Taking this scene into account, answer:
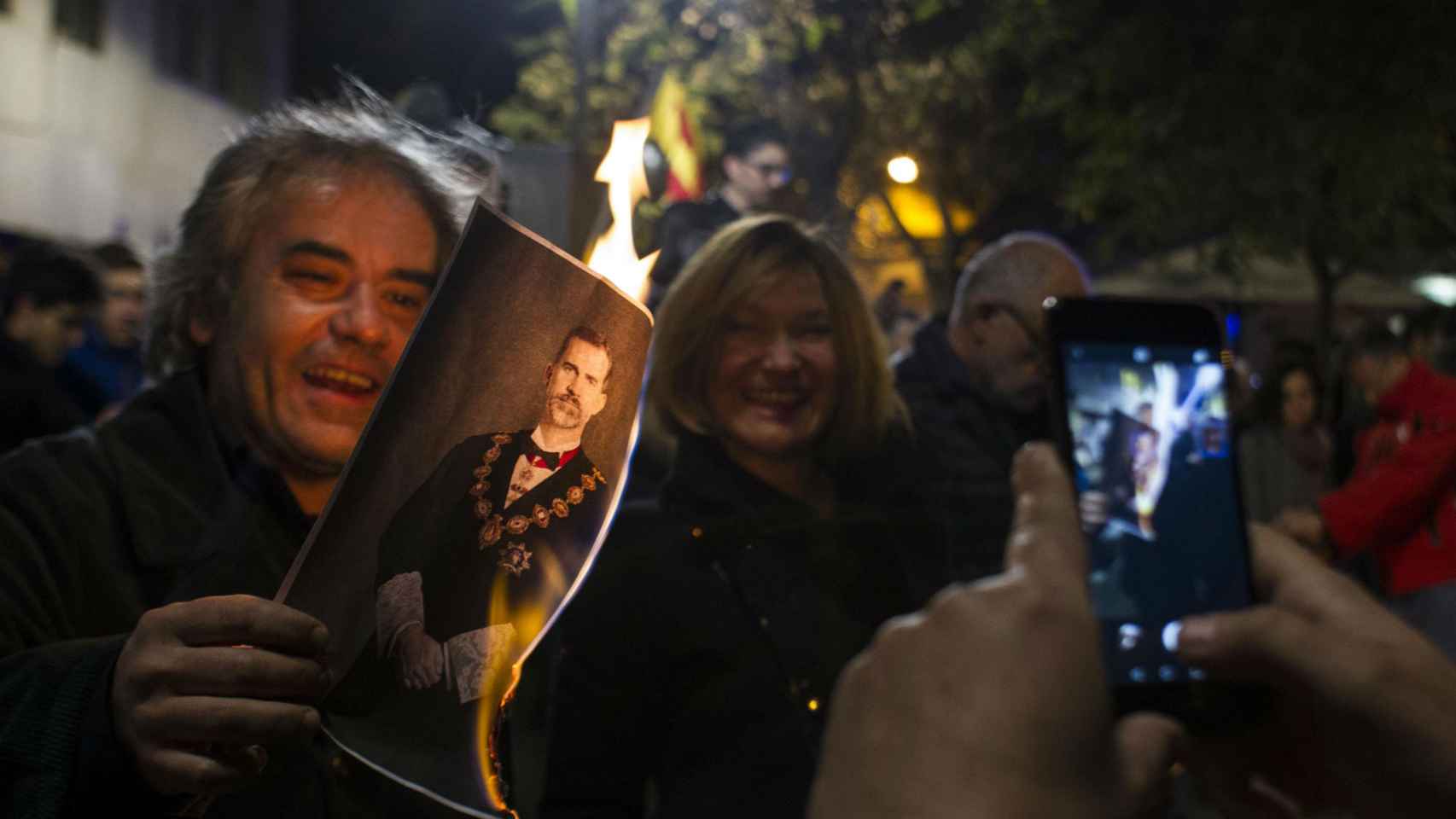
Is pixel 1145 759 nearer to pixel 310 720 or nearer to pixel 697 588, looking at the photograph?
pixel 310 720

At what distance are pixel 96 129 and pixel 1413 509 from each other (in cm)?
1603

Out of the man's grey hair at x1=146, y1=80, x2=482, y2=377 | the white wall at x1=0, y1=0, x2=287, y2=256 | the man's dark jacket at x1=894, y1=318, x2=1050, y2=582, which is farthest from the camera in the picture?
the white wall at x1=0, y1=0, x2=287, y2=256

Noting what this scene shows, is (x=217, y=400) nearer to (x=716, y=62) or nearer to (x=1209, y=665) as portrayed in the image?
(x=1209, y=665)

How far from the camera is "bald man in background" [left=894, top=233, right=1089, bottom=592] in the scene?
299 cm

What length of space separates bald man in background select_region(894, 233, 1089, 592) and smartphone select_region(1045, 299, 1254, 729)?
1259 millimetres

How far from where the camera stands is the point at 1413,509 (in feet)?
18.0

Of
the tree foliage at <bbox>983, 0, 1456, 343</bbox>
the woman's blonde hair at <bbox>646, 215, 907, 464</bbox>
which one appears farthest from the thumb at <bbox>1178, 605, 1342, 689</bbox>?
the tree foliage at <bbox>983, 0, 1456, 343</bbox>

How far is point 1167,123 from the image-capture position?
1048 centimetres

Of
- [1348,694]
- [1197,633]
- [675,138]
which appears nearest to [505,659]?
[1197,633]

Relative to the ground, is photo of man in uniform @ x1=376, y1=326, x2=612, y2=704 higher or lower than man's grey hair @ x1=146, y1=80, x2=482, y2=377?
lower

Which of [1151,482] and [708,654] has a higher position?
[1151,482]

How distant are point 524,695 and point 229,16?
1977 centimetres

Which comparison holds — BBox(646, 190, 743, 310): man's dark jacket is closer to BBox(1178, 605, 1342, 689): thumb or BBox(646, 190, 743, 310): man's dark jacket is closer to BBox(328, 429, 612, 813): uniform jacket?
BBox(328, 429, 612, 813): uniform jacket

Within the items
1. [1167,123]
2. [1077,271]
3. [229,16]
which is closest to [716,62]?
[229,16]
